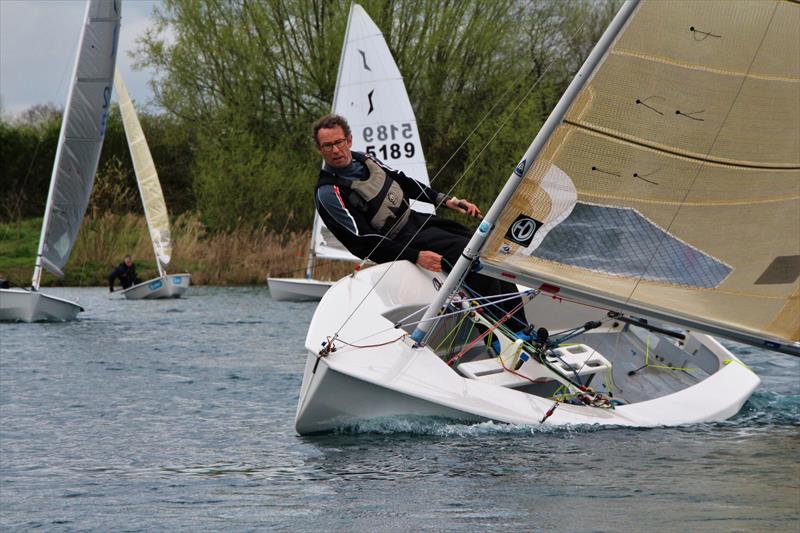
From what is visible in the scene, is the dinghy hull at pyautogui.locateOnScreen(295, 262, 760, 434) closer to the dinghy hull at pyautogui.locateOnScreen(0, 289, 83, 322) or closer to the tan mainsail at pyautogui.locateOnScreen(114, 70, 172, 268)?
the dinghy hull at pyautogui.locateOnScreen(0, 289, 83, 322)

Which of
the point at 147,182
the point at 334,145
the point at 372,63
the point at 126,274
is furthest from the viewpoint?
the point at 147,182

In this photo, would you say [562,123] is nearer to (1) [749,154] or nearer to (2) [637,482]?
(1) [749,154]

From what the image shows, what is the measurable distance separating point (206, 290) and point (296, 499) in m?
17.2

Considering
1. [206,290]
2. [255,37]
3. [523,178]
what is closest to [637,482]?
[523,178]

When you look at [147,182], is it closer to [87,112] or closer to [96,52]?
[87,112]

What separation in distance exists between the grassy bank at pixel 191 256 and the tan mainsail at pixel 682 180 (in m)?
16.1

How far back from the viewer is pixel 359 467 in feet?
17.8

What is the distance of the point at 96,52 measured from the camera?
16719 mm

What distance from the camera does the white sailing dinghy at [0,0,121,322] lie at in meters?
16.5

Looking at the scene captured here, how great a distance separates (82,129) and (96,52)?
40.9 inches

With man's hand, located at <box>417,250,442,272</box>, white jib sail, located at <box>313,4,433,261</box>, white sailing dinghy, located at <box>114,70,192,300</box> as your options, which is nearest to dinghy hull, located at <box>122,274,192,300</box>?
white sailing dinghy, located at <box>114,70,192,300</box>

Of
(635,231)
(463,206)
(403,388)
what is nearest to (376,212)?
(463,206)

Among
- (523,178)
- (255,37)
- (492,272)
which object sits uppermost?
(255,37)

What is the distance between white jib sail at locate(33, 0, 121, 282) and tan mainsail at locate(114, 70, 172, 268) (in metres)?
5.26
